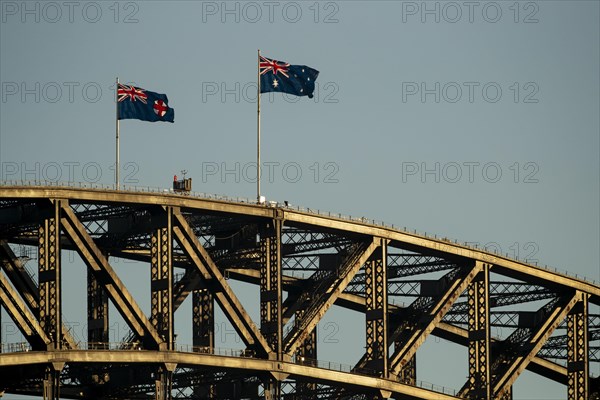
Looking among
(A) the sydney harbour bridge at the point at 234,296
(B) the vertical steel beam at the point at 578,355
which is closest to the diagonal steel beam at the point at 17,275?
(A) the sydney harbour bridge at the point at 234,296

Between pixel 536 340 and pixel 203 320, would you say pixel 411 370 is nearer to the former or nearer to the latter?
pixel 536 340

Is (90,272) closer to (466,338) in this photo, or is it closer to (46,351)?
(46,351)

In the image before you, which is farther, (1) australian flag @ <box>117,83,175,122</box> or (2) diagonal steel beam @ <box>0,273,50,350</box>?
(1) australian flag @ <box>117,83,175,122</box>

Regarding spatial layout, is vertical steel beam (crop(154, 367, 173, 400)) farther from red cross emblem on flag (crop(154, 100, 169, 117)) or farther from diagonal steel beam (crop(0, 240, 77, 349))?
red cross emblem on flag (crop(154, 100, 169, 117))

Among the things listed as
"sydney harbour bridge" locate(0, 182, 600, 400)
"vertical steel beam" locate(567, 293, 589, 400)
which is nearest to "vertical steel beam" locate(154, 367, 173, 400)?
"sydney harbour bridge" locate(0, 182, 600, 400)

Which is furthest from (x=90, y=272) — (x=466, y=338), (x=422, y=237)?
(x=466, y=338)
